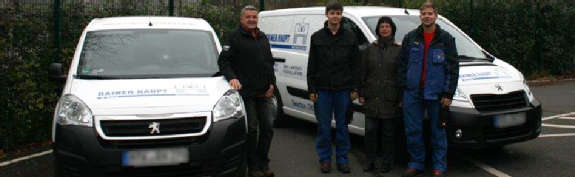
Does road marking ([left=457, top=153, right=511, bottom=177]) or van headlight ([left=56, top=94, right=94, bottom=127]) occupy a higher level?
van headlight ([left=56, top=94, right=94, bottom=127])

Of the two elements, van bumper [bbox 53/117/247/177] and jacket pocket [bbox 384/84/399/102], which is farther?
jacket pocket [bbox 384/84/399/102]

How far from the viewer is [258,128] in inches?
232

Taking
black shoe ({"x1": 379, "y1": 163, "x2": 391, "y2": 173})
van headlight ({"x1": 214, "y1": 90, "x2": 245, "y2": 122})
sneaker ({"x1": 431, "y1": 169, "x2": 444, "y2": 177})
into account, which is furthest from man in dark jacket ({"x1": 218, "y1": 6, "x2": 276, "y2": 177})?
sneaker ({"x1": 431, "y1": 169, "x2": 444, "y2": 177})

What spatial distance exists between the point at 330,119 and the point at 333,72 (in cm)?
50

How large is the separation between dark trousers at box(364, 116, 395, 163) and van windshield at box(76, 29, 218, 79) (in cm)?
165

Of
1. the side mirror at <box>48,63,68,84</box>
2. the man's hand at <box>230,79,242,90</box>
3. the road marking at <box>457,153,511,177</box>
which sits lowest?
the road marking at <box>457,153,511,177</box>

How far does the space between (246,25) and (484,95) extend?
2389mm

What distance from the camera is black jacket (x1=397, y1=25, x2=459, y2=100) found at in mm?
5457

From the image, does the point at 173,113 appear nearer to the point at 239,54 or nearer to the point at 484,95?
the point at 239,54

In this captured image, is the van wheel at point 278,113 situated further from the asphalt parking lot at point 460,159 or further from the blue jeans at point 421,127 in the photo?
the blue jeans at point 421,127

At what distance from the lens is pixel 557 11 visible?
14.7 m

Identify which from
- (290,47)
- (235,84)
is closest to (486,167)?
(235,84)

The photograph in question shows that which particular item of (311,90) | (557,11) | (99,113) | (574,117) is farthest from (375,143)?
(557,11)

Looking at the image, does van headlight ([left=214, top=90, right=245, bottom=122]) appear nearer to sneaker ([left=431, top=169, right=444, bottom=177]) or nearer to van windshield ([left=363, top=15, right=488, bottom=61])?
sneaker ([left=431, top=169, right=444, bottom=177])
